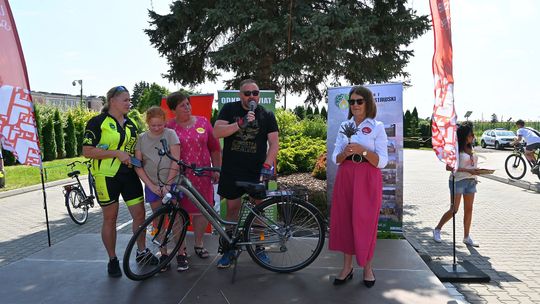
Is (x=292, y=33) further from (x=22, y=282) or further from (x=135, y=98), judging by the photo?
(x=135, y=98)

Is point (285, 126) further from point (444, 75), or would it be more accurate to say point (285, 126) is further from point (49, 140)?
point (49, 140)

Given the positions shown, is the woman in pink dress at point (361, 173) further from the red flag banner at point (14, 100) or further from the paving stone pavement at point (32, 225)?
the paving stone pavement at point (32, 225)

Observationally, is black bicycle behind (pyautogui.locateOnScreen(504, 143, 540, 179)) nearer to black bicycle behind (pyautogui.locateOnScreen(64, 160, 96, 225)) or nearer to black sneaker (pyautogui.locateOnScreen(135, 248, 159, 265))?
black bicycle behind (pyautogui.locateOnScreen(64, 160, 96, 225))

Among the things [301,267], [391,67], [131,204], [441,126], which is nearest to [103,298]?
[131,204]

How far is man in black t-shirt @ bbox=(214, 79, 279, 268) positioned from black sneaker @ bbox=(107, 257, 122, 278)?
3.26 feet

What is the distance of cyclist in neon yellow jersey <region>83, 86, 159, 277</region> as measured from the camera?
392 centimetres

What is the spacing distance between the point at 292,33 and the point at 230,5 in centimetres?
131

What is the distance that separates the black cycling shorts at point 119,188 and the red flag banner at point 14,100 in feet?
3.84

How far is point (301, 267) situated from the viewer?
4.25 m

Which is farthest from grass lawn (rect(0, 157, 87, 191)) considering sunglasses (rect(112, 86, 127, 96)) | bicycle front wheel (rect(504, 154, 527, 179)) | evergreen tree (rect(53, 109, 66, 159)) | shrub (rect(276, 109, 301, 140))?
bicycle front wheel (rect(504, 154, 527, 179))

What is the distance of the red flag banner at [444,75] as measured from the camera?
15.3 ft

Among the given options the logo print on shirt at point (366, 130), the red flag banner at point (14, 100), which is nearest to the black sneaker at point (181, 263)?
the red flag banner at point (14, 100)

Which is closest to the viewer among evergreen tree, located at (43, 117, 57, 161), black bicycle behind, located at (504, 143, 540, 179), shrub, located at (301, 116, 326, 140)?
black bicycle behind, located at (504, 143, 540, 179)

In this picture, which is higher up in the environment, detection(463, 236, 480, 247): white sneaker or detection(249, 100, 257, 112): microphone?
detection(249, 100, 257, 112): microphone
